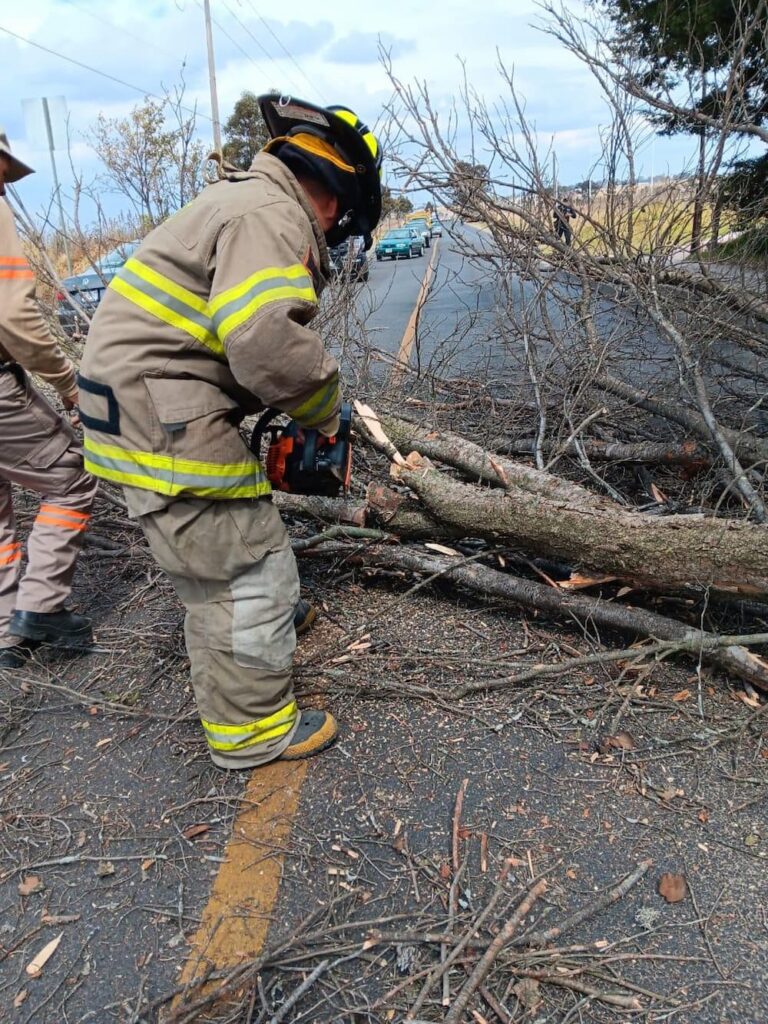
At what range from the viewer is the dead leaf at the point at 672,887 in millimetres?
1913

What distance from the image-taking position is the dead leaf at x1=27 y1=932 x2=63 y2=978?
5.95 feet

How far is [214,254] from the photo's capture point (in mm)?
2084

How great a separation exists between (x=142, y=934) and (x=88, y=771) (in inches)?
29.3

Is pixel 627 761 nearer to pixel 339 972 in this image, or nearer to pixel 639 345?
pixel 339 972

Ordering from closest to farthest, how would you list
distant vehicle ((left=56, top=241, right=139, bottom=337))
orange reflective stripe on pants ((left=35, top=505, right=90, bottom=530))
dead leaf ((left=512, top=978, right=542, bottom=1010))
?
dead leaf ((left=512, top=978, right=542, bottom=1010)), orange reflective stripe on pants ((left=35, top=505, right=90, bottom=530)), distant vehicle ((left=56, top=241, right=139, bottom=337))

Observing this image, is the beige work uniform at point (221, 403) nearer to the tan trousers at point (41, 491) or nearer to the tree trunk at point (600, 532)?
the tan trousers at point (41, 491)

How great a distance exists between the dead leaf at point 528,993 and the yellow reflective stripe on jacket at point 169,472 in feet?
5.03

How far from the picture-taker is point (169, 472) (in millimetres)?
2201

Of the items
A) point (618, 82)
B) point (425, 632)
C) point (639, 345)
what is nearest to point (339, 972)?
point (425, 632)

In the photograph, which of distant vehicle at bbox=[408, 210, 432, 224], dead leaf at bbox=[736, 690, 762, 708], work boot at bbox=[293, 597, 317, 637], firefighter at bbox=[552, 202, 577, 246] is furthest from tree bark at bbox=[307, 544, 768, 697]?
distant vehicle at bbox=[408, 210, 432, 224]

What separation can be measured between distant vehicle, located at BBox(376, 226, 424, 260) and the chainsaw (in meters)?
12.2

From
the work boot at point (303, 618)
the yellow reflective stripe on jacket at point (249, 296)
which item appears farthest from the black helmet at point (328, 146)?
the work boot at point (303, 618)

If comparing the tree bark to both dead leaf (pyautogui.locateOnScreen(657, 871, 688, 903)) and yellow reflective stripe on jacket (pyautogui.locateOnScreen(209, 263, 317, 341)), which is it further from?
yellow reflective stripe on jacket (pyautogui.locateOnScreen(209, 263, 317, 341))

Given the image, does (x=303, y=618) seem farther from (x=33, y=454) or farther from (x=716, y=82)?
(x=716, y=82)
